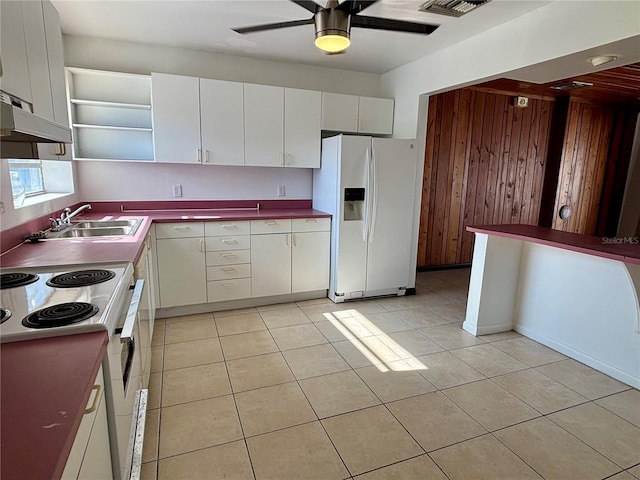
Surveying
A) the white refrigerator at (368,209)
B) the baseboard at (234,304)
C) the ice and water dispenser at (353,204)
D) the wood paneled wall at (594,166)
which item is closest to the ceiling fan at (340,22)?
the white refrigerator at (368,209)

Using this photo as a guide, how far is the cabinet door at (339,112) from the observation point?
3.85 meters

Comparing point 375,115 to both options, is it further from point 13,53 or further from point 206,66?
point 13,53

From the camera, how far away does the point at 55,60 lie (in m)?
2.00

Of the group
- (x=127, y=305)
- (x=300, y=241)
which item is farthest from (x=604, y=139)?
(x=127, y=305)

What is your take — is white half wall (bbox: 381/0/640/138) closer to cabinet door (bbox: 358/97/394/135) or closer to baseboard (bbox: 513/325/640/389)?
cabinet door (bbox: 358/97/394/135)

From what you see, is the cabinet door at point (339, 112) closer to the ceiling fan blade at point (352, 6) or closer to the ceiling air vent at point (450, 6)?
the ceiling air vent at point (450, 6)

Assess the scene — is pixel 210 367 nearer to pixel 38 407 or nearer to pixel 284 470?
pixel 284 470

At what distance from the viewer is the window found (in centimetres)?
233

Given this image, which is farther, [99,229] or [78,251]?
[99,229]

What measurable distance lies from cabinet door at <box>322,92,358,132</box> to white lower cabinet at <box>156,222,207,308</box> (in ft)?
5.66

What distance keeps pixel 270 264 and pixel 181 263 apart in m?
0.83

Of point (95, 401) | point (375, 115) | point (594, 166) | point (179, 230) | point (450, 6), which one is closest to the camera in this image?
point (95, 401)

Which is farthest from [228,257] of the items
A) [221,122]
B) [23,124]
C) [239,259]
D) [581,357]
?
[581,357]

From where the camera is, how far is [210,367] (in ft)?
8.37
